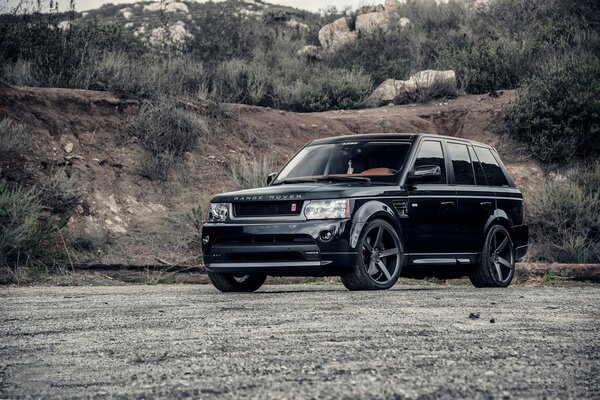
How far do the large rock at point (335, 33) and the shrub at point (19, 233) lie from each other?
72.2 ft

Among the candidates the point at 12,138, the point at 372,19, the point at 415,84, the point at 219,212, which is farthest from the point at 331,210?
the point at 372,19

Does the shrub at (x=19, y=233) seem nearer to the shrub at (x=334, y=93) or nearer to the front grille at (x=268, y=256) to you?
the front grille at (x=268, y=256)

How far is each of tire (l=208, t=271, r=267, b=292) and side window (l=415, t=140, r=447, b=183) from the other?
2374 mm

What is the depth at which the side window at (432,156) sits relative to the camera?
1128 cm

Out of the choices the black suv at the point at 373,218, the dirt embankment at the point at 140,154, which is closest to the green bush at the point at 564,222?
the dirt embankment at the point at 140,154

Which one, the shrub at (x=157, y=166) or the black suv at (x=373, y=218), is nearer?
the black suv at (x=373, y=218)

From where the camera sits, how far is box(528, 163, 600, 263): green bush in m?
17.5

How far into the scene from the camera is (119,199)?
60.3 ft

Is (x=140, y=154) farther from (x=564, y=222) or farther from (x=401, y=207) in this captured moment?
(x=401, y=207)

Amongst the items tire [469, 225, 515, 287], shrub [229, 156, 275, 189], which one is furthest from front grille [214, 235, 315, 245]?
shrub [229, 156, 275, 189]

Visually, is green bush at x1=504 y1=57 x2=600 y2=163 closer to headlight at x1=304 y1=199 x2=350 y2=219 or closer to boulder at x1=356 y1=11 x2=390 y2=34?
headlight at x1=304 y1=199 x2=350 y2=219

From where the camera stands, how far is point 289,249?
984 centimetres

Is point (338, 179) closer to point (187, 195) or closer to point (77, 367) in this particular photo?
point (77, 367)

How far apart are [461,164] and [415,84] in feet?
48.6
